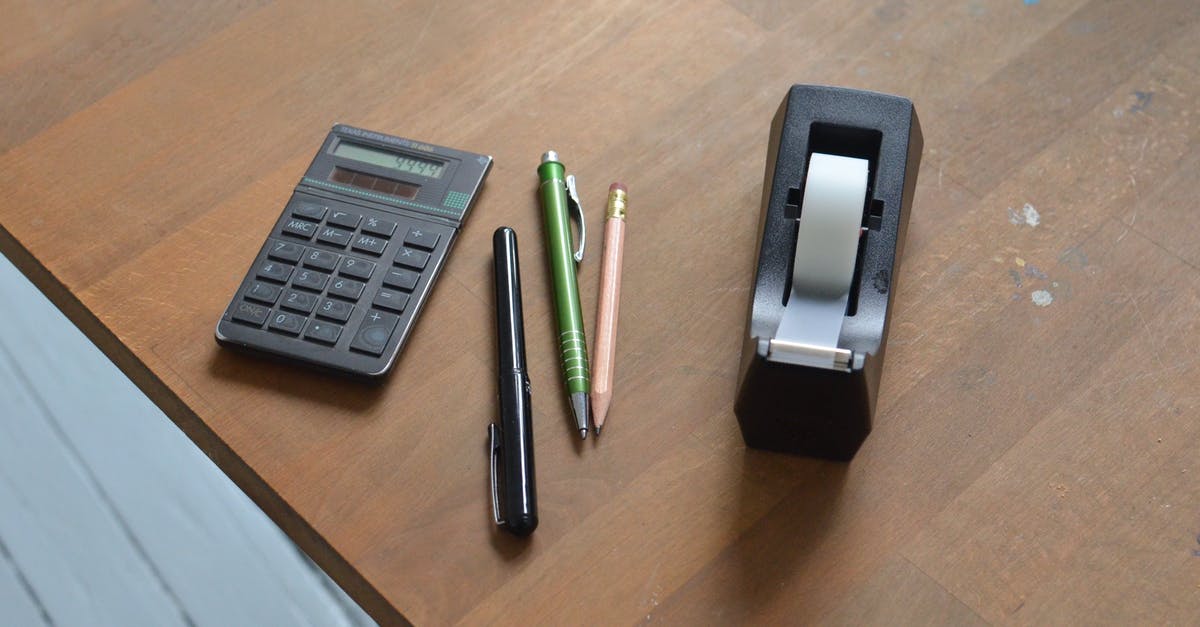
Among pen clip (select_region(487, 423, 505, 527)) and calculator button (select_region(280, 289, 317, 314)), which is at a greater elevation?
calculator button (select_region(280, 289, 317, 314))

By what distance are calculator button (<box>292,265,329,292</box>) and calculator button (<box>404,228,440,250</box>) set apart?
0.05 m

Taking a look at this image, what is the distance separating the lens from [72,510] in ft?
4.17

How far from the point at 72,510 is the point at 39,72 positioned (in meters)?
0.64

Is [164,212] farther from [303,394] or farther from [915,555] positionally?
[915,555]

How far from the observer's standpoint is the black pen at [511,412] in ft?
1.92

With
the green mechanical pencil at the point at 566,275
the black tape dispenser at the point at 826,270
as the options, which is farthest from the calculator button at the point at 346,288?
the black tape dispenser at the point at 826,270

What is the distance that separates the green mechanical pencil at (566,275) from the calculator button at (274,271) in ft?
0.51

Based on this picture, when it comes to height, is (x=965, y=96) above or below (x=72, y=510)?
above

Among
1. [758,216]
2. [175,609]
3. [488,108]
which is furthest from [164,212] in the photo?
[175,609]

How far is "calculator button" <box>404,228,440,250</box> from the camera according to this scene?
0.69 metres

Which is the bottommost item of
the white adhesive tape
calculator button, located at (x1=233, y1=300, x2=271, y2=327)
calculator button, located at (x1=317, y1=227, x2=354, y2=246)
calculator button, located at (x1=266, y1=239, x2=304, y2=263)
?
calculator button, located at (x1=233, y1=300, x2=271, y2=327)

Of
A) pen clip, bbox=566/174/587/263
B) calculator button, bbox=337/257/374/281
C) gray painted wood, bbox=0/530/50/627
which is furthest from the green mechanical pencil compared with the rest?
gray painted wood, bbox=0/530/50/627

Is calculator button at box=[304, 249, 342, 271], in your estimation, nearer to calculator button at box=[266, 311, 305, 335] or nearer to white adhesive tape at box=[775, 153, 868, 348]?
calculator button at box=[266, 311, 305, 335]

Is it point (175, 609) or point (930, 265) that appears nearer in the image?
point (930, 265)
